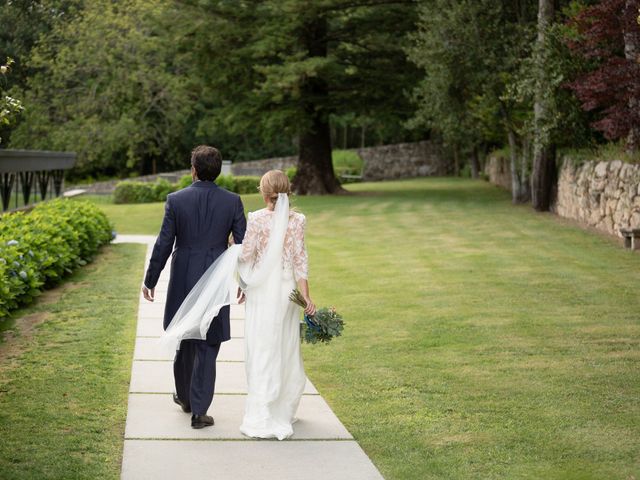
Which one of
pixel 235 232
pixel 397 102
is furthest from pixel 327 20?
pixel 235 232

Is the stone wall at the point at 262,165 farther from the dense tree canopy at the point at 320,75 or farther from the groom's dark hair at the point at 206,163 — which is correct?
the groom's dark hair at the point at 206,163

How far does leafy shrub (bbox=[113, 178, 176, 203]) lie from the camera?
1309 inches

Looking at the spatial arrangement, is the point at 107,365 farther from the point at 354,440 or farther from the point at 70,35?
the point at 70,35

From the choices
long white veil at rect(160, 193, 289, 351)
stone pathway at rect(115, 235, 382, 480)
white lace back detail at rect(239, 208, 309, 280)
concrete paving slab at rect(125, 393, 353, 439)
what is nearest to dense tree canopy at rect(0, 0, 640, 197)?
stone pathway at rect(115, 235, 382, 480)

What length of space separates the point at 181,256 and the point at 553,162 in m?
18.5

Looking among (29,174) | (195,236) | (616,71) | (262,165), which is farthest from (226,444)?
(262,165)

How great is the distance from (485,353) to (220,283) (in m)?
3.31

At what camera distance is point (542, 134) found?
22.0 meters

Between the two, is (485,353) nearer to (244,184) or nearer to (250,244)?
(250,244)

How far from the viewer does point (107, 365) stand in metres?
8.30

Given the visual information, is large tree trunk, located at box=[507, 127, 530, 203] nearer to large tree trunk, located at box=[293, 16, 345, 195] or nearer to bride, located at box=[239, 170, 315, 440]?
large tree trunk, located at box=[293, 16, 345, 195]

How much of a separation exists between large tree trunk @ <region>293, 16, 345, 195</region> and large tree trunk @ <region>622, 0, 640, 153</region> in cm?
1332

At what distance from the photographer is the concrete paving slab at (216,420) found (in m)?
6.22

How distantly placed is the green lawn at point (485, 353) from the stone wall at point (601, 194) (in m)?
0.57
